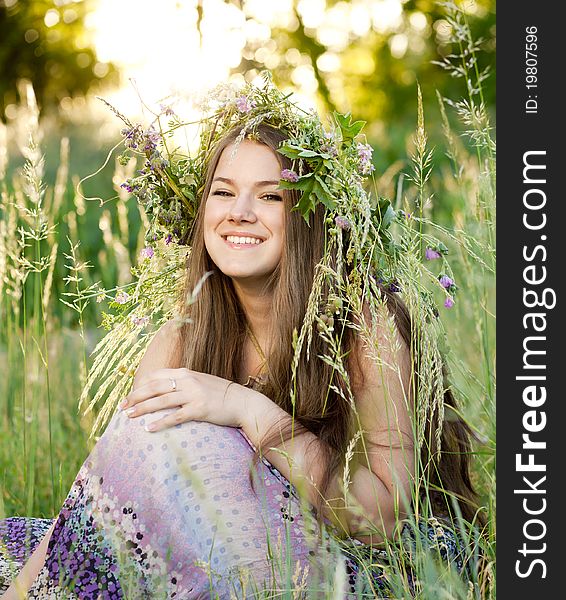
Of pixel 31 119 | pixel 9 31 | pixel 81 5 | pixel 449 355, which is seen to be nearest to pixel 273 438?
pixel 449 355

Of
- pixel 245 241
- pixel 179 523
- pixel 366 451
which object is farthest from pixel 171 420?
pixel 245 241

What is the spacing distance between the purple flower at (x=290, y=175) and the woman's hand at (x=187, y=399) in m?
0.45

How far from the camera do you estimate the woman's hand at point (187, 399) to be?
1648mm

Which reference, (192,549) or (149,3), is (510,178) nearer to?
(192,549)

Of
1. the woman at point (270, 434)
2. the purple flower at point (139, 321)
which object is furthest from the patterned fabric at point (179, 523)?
the purple flower at point (139, 321)

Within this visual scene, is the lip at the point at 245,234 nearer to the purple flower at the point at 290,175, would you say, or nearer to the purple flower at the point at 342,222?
the purple flower at the point at 290,175

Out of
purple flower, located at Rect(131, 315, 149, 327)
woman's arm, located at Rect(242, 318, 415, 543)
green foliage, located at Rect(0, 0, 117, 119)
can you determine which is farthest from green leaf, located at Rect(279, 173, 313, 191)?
green foliage, located at Rect(0, 0, 117, 119)

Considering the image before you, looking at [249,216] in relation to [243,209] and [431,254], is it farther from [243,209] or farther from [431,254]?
[431,254]

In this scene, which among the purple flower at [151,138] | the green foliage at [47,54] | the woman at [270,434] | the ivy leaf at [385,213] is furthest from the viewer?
the green foliage at [47,54]

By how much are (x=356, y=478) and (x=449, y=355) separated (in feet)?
1.13

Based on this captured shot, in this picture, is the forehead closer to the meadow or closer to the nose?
the nose

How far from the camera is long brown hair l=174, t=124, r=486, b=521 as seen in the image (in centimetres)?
188

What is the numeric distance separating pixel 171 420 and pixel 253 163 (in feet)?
2.03

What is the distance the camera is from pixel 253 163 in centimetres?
194
